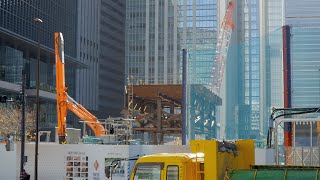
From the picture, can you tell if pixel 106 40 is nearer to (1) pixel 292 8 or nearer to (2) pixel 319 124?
(1) pixel 292 8

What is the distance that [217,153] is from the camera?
13648 millimetres

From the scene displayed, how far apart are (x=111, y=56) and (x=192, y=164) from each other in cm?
12723

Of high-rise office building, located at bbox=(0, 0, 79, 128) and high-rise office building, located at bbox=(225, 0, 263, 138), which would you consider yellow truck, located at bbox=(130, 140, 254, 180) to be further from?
high-rise office building, located at bbox=(0, 0, 79, 128)

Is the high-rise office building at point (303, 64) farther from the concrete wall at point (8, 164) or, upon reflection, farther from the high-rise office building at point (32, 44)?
the high-rise office building at point (32, 44)

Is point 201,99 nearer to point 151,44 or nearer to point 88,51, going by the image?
point 88,51

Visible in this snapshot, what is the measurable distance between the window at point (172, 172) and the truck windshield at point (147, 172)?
22 cm

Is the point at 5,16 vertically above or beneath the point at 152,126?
above

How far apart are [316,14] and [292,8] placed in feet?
9.42

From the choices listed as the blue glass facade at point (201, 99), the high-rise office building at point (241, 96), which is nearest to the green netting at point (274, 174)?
the blue glass facade at point (201, 99)

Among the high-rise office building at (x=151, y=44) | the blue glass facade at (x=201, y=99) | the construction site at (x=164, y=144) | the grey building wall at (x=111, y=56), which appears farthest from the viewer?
the high-rise office building at (x=151, y=44)

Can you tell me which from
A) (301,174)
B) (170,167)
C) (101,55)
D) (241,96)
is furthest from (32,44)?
(301,174)

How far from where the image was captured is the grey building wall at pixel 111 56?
131 metres

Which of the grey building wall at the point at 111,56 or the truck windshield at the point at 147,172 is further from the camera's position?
the grey building wall at the point at 111,56

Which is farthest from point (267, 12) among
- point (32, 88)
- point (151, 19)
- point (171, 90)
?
point (171, 90)
